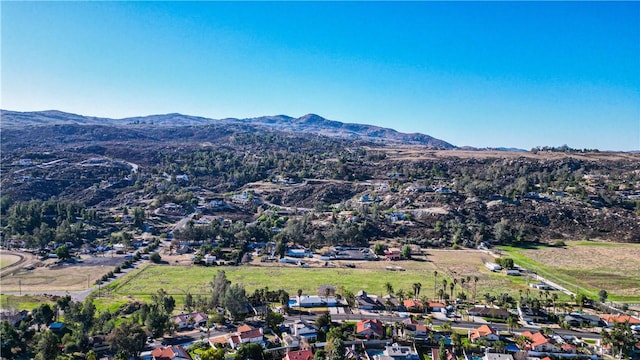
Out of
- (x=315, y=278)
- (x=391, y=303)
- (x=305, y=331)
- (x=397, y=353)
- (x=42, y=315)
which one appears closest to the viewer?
(x=397, y=353)

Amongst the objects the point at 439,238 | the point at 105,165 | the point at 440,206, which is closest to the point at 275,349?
the point at 439,238

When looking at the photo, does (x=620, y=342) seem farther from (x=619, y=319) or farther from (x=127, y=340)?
(x=127, y=340)

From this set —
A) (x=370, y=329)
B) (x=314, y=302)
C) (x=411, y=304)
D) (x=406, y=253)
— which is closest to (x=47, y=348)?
(x=314, y=302)

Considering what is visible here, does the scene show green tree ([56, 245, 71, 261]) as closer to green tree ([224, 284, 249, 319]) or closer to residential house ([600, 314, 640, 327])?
green tree ([224, 284, 249, 319])

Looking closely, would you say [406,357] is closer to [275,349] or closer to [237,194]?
[275,349]

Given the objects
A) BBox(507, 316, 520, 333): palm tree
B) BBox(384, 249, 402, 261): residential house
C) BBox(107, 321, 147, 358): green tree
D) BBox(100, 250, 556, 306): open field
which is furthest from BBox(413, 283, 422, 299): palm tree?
BBox(107, 321, 147, 358): green tree

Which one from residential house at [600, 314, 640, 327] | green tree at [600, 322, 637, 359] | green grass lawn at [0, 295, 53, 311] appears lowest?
green grass lawn at [0, 295, 53, 311]

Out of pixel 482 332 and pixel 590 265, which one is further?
pixel 590 265
